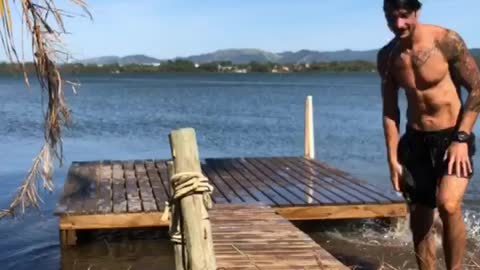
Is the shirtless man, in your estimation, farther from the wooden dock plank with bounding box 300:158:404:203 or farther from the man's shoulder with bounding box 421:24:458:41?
the wooden dock plank with bounding box 300:158:404:203

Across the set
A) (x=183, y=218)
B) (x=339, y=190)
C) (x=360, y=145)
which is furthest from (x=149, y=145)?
(x=183, y=218)

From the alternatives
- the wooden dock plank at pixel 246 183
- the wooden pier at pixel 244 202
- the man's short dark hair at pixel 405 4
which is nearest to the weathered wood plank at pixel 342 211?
the wooden pier at pixel 244 202

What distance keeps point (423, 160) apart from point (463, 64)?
0.69 meters

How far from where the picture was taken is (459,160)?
4.28 meters

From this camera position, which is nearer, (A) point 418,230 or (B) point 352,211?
(A) point 418,230

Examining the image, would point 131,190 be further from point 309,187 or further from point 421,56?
point 421,56

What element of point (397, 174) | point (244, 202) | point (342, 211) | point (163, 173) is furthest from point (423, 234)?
point (163, 173)

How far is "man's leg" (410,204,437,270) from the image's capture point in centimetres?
477

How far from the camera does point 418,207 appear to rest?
15.7 ft

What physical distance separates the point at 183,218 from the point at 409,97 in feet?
7.36

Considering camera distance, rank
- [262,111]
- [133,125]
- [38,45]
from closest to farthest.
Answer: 1. [38,45]
2. [133,125]
3. [262,111]

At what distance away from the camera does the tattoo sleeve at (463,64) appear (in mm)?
4305

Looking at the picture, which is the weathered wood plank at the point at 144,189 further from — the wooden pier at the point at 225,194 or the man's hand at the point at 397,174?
the man's hand at the point at 397,174

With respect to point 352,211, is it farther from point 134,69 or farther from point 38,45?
point 134,69
